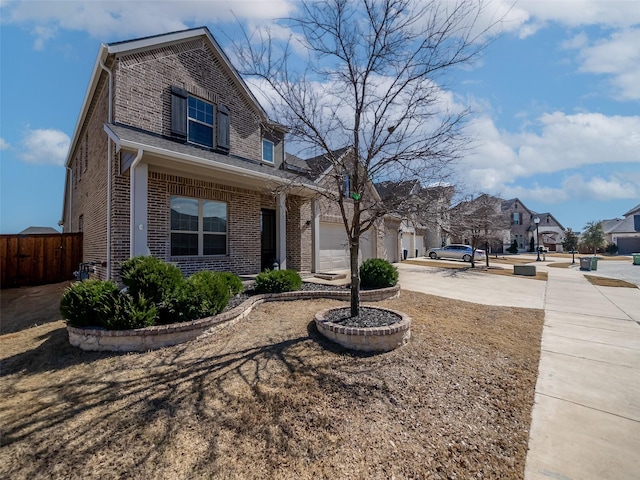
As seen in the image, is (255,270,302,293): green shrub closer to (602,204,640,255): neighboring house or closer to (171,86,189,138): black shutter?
(171,86,189,138): black shutter

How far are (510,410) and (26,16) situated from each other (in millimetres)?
11739

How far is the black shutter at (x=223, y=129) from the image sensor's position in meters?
9.70

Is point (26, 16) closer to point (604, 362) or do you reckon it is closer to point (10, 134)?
point (10, 134)

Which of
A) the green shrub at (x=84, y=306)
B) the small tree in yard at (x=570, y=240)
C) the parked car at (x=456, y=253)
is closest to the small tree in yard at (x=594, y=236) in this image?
the small tree in yard at (x=570, y=240)

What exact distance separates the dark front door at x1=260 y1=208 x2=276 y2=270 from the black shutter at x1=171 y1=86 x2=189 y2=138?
11.8ft

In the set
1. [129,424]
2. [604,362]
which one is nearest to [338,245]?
[604,362]

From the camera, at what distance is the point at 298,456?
243 cm

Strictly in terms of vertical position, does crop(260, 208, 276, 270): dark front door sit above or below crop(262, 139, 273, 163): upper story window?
below

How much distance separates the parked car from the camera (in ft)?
84.3

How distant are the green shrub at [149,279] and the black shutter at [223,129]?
5.90m

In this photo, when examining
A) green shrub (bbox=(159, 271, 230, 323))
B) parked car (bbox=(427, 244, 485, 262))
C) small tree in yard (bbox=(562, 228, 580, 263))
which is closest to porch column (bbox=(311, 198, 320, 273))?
green shrub (bbox=(159, 271, 230, 323))

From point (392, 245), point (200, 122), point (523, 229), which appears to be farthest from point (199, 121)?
point (523, 229)

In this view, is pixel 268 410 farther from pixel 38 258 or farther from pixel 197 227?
pixel 38 258

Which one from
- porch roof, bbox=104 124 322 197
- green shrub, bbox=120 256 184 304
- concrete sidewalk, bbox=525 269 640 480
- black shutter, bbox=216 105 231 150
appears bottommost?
concrete sidewalk, bbox=525 269 640 480
